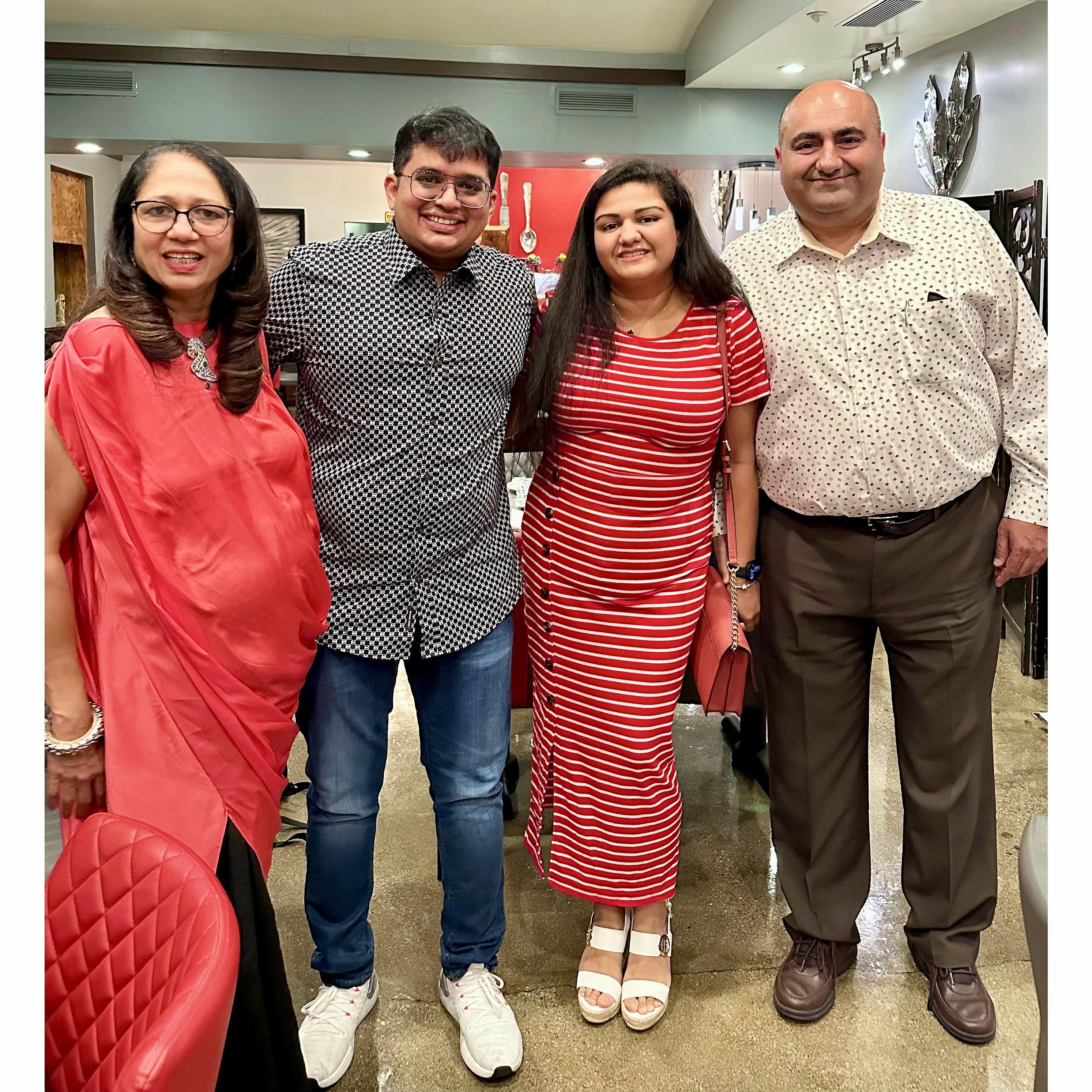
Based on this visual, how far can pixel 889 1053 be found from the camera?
1916 millimetres

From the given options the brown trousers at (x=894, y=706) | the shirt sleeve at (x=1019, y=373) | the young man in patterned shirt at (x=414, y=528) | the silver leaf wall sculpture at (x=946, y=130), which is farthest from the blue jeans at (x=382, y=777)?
the silver leaf wall sculpture at (x=946, y=130)

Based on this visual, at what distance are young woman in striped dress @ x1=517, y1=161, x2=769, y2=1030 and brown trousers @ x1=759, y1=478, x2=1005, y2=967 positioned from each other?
126 mm

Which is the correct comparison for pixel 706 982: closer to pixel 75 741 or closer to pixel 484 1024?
pixel 484 1024

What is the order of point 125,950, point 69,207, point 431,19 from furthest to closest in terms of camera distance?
1. point 69,207
2. point 431,19
3. point 125,950

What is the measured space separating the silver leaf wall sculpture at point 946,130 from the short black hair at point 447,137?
14.9ft

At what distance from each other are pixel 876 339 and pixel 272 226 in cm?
1129

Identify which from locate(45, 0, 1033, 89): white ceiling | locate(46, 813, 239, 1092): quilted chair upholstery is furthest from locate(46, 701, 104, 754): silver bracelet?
locate(45, 0, 1033, 89): white ceiling

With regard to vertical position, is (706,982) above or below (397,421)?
below

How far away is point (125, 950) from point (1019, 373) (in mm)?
1753

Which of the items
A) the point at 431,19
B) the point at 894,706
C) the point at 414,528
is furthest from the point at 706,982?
the point at 431,19

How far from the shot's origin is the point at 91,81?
22.8ft

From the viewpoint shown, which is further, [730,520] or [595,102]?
[595,102]

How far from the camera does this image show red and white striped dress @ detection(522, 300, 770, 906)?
1.83 metres

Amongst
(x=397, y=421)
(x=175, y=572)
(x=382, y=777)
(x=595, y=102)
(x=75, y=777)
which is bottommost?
(x=382, y=777)
